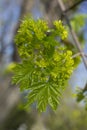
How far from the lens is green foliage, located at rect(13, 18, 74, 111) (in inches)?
57.9

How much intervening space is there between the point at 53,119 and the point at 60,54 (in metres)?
9.61

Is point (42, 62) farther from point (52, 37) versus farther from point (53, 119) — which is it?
point (53, 119)

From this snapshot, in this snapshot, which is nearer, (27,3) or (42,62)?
(42,62)

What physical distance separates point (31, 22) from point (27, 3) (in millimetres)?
4876

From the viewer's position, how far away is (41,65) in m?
1.48

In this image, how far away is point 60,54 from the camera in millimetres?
1536

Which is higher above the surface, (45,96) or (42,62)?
(42,62)

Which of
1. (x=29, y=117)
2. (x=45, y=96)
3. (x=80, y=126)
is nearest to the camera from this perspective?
(x=45, y=96)

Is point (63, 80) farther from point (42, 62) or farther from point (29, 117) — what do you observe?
point (29, 117)

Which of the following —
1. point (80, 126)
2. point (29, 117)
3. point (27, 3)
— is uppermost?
point (27, 3)

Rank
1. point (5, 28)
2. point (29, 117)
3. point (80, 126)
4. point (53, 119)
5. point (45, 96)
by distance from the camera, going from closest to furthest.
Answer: point (45, 96) → point (29, 117) → point (5, 28) → point (53, 119) → point (80, 126)

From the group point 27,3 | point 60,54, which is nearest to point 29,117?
point 27,3

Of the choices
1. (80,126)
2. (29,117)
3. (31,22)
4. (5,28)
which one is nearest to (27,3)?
(29,117)

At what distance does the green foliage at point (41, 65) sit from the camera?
1470mm
